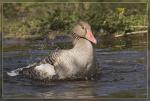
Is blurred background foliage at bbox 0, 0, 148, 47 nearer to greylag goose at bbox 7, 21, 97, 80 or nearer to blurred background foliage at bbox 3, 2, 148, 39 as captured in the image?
blurred background foliage at bbox 3, 2, 148, 39

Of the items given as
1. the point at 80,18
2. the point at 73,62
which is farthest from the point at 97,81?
the point at 80,18

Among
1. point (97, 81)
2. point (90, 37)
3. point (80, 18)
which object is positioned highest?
point (80, 18)

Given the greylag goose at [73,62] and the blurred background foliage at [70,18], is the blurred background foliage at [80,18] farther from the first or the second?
the greylag goose at [73,62]

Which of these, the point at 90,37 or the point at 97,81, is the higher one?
the point at 90,37

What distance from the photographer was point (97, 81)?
6355mm

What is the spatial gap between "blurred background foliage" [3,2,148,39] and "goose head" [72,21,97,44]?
257 mm

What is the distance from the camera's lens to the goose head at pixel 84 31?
6469mm

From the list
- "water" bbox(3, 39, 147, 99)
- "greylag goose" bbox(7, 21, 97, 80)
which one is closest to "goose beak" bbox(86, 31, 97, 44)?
"greylag goose" bbox(7, 21, 97, 80)

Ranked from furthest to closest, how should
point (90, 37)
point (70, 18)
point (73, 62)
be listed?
point (70, 18) → point (90, 37) → point (73, 62)

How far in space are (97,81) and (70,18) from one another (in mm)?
961

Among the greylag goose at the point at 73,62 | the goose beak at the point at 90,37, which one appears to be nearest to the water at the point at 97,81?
the greylag goose at the point at 73,62

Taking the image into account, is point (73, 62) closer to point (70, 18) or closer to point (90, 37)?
point (90, 37)

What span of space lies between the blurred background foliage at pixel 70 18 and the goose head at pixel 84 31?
26cm

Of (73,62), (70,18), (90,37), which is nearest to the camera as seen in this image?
(73,62)
